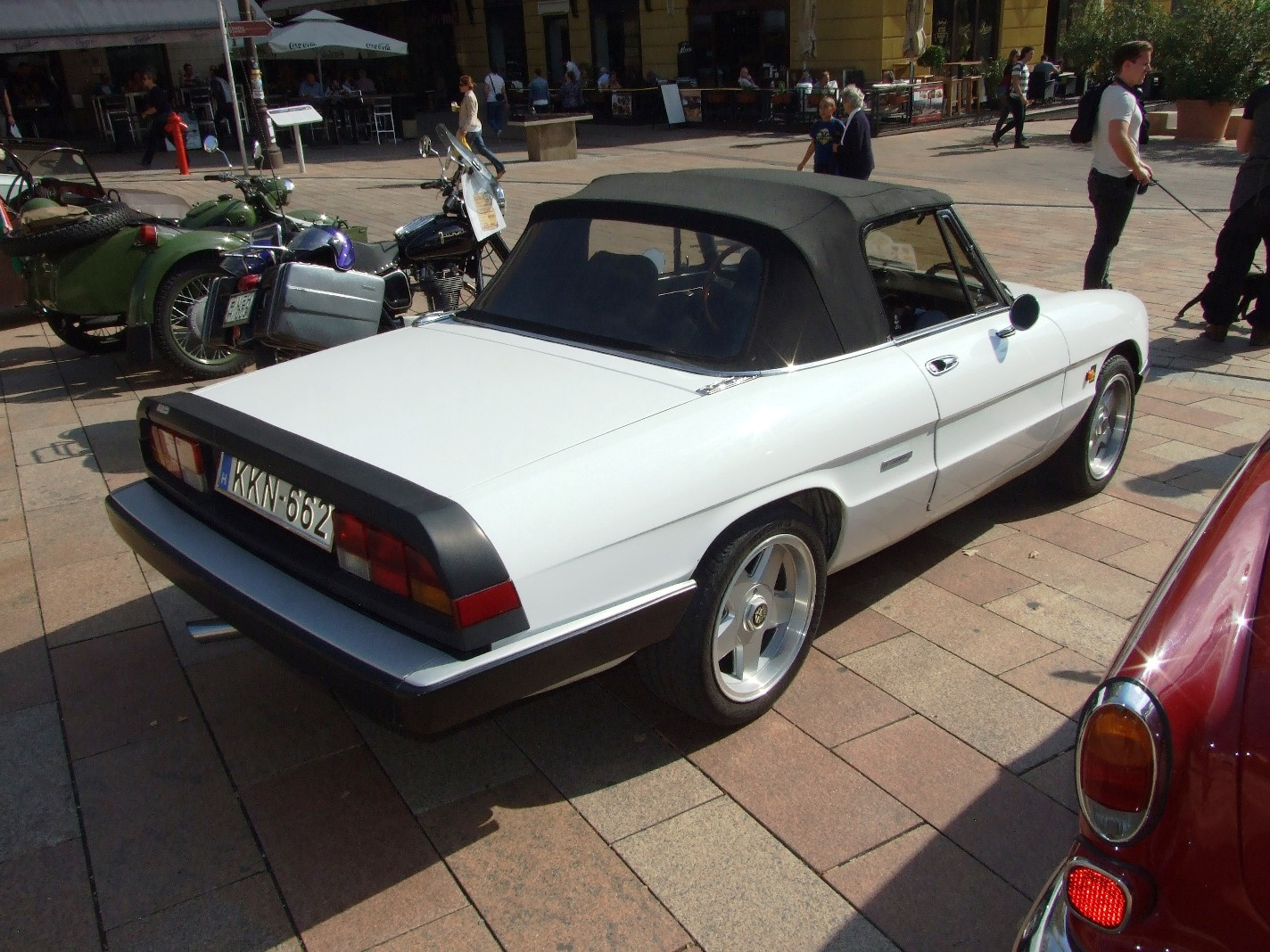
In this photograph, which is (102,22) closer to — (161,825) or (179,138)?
(179,138)

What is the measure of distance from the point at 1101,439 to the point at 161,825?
4.06m

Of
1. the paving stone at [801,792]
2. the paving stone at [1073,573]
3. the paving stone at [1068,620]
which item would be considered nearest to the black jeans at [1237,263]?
the paving stone at [1073,573]

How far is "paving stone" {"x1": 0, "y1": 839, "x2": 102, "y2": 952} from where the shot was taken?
2461mm

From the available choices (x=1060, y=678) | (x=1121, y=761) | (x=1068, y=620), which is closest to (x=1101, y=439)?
(x=1068, y=620)

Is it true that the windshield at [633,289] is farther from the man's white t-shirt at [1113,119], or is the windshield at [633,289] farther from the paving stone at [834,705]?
the man's white t-shirt at [1113,119]

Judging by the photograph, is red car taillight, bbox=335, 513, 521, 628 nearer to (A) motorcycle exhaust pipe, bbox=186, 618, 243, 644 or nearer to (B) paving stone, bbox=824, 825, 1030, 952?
(A) motorcycle exhaust pipe, bbox=186, 618, 243, 644

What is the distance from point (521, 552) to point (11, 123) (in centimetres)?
2538

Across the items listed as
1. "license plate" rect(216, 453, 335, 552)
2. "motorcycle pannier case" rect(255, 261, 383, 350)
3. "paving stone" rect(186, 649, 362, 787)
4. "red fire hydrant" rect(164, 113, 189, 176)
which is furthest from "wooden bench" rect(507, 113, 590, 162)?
"license plate" rect(216, 453, 335, 552)

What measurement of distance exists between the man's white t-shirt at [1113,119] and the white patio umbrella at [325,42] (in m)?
18.3

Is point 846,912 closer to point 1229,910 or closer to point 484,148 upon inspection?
point 1229,910

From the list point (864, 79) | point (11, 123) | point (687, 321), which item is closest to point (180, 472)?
point (687, 321)

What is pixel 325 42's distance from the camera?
21703 mm

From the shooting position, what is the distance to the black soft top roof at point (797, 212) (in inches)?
132

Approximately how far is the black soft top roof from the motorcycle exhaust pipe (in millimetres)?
1826
